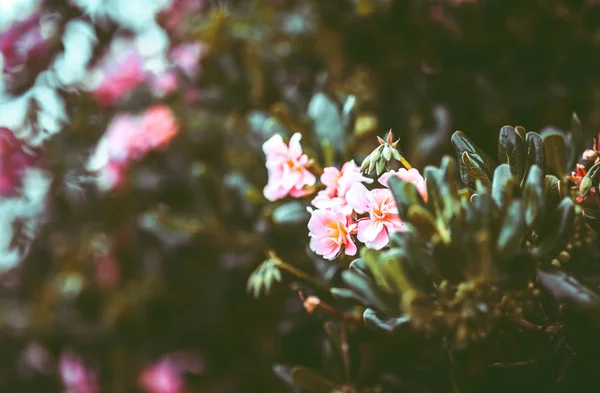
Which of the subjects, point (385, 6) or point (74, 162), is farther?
point (74, 162)

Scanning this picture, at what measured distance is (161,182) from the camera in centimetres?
144

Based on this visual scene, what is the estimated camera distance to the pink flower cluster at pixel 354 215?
593 mm

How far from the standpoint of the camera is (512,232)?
1.65ft

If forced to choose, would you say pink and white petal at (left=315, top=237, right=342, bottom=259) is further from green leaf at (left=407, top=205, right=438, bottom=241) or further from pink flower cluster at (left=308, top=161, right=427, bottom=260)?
green leaf at (left=407, top=205, right=438, bottom=241)

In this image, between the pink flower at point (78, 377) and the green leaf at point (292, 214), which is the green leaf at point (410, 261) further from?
the pink flower at point (78, 377)

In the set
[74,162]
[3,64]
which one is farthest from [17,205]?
[3,64]

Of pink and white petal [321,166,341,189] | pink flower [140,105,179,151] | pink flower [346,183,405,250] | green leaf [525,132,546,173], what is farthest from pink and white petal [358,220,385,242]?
pink flower [140,105,179,151]

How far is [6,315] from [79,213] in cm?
47

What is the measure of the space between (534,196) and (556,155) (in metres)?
0.22

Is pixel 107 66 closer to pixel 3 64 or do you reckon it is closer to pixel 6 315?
pixel 3 64

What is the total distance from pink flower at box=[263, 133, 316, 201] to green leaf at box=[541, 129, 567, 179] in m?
0.33

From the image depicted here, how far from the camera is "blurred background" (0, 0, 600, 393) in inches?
42.5

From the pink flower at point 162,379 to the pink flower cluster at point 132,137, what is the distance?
1.80 ft

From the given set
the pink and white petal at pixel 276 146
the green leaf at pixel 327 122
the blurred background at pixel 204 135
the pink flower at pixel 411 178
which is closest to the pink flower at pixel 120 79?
the blurred background at pixel 204 135
